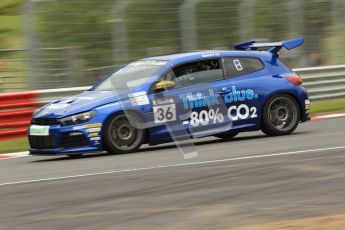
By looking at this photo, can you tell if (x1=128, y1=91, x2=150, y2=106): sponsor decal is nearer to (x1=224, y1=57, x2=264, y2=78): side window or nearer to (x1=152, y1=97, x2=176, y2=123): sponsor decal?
(x1=152, y1=97, x2=176, y2=123): sponsor decal

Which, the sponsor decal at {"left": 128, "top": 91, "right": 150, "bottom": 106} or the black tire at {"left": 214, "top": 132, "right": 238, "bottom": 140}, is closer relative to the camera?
the sponsor decal at {"left": 128, "top": 91, "right": 150, "bottom": 106}

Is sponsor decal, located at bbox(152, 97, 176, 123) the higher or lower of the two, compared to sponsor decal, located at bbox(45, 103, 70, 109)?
lower

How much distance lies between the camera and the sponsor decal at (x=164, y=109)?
448 inches

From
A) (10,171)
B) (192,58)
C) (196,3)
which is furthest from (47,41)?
(10,171)

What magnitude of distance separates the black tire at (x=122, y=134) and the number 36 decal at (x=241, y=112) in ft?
4.94

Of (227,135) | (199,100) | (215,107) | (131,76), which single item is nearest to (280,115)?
(227,135)

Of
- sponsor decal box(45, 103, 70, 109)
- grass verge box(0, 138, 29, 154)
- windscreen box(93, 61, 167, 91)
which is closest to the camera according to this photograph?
sponsor decal box(45, 103, 70, 109)

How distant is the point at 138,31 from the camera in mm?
17094

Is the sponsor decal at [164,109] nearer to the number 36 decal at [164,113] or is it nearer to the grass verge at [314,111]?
the number 36 decal at [164,113]

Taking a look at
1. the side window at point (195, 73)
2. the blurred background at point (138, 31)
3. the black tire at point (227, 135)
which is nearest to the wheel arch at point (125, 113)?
the side window at point (195, 73)

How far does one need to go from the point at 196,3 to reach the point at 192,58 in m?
6.08

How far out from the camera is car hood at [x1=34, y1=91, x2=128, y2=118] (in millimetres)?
11133

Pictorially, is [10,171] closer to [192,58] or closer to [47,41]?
[192,58]

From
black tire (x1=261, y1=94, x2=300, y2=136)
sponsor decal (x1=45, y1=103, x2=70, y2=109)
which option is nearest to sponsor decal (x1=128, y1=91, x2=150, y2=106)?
sponsor decal (x1=45, y1=103, x2=70, y2=109)
